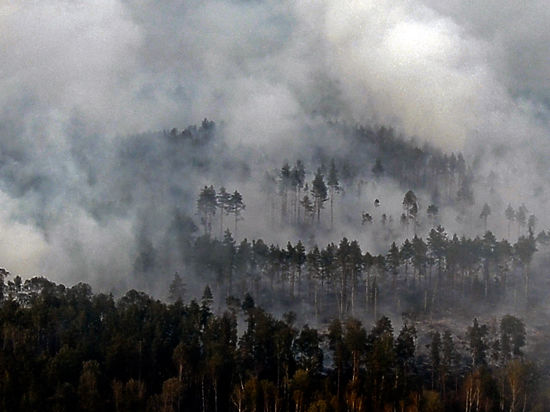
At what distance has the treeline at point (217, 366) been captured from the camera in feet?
238

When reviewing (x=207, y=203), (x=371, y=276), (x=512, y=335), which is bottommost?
(x=512, y=335)

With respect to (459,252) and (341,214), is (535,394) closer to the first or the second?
(459,252)

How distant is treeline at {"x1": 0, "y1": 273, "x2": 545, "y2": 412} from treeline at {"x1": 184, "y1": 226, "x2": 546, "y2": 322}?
2593 cm

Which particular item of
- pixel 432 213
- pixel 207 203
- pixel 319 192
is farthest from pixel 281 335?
pixel 432 213

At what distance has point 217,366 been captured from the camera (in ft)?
274

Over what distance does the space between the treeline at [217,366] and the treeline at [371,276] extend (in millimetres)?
25931

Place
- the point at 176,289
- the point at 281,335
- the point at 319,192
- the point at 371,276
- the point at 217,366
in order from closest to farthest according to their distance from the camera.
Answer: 1. the point at 217,366
2. the point at 281,335
3. the point at 176,289
4. the point at 371,276
5. the point at 319,192

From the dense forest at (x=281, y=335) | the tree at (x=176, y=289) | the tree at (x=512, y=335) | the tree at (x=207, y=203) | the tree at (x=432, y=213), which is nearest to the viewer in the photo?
the dense forest at (x=281, y=335)

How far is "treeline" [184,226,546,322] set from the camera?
12612 cm

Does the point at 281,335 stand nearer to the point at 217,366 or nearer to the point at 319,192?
the point at 217,366

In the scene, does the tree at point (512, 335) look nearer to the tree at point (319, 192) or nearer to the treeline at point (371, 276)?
the treeline at point (371, 276)

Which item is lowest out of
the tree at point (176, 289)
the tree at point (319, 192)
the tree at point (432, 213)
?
the tree at point (176, 289)

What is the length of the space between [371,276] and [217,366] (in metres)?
67.8

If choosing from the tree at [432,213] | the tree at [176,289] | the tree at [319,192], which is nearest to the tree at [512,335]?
the tree at [176,289]
